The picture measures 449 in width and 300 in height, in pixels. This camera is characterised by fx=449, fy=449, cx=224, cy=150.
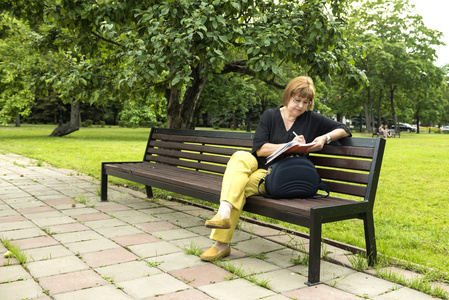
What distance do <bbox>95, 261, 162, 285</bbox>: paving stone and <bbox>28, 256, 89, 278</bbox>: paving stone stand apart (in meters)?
0.19

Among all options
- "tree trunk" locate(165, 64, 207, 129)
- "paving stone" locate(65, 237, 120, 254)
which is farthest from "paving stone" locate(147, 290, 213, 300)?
"tree trunk" locate(165, 64, 207, 129)

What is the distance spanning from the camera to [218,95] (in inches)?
1049

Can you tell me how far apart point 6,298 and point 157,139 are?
4.20 metres

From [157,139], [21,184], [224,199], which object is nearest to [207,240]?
[224,199]

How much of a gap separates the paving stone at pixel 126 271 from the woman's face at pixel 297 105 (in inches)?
70.1

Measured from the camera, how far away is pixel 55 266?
3504 millimetres

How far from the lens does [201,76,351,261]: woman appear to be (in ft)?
12.1

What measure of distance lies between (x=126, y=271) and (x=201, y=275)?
1.89ft

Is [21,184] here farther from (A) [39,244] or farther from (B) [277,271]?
(B) [277,271]

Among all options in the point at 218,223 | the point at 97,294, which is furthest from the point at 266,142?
the point at 97,294

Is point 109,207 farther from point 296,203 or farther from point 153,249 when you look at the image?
point 296,203

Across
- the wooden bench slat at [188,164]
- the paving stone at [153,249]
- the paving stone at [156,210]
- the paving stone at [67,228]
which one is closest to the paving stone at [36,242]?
the paving stone at [67,228]

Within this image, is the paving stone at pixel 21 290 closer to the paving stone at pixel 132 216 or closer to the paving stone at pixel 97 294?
the paving stone at pixel 97 294

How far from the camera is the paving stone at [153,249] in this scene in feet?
12.7
